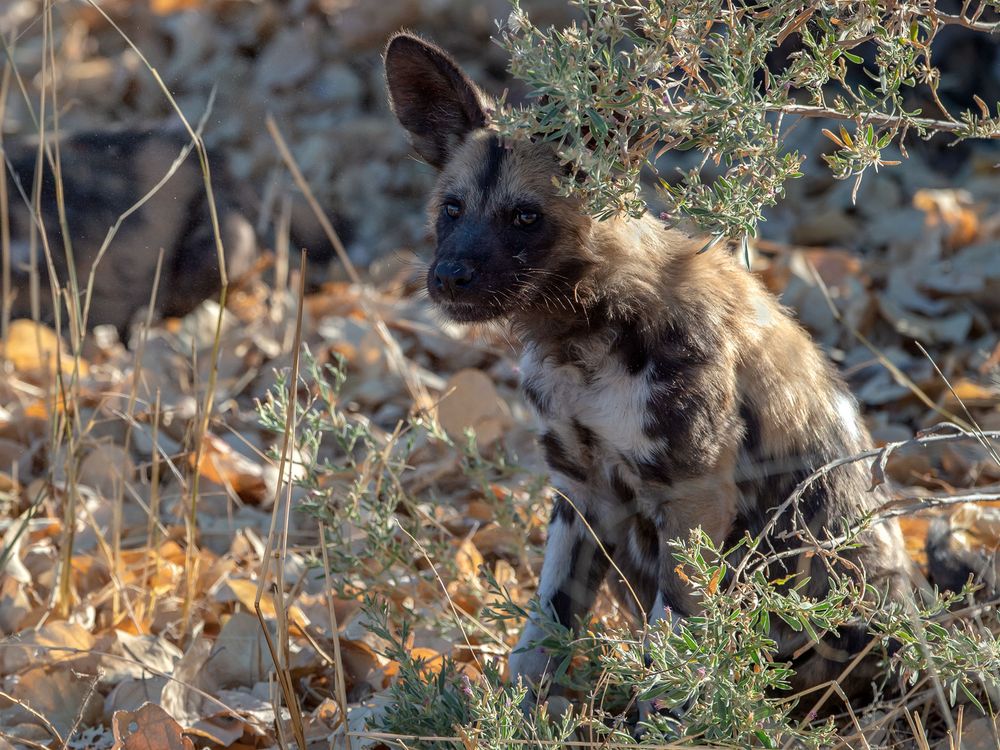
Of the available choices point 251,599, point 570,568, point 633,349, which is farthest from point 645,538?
point 251,599

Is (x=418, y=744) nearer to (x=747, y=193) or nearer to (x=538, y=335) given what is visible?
(x=538, y=335)

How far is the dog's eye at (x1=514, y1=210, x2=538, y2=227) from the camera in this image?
11.0 feet

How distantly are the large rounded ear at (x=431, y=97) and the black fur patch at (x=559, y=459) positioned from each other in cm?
95

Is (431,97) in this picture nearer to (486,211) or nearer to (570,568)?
(486,211)

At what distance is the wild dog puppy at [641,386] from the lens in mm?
3053

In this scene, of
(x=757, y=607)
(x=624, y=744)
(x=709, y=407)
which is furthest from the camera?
A: (x=709, y=407)

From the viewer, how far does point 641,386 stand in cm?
309

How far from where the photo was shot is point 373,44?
27.9ft

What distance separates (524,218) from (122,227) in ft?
11.8

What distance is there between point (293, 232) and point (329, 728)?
14.8 ft

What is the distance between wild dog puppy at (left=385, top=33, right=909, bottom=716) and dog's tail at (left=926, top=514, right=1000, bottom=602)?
13 cm

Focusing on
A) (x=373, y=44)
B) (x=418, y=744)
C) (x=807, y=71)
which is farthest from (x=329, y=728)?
(x=373, y=44)

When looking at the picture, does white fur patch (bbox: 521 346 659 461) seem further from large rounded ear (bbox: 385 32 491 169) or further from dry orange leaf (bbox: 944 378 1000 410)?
dry orange leaf (bbox: 944 378 1000 410)

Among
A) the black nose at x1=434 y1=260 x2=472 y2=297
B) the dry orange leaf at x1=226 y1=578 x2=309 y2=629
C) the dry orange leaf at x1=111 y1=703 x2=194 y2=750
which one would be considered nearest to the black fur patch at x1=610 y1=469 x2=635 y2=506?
the black nose at x1=434 y1=260 x2=472 y2=297
